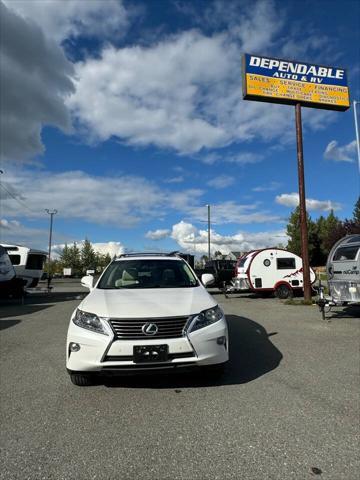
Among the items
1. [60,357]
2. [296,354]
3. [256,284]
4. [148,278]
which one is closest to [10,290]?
[256,284]

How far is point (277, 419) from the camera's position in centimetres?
351

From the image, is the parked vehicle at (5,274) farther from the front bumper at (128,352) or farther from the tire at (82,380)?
the front bumper at (128,352)

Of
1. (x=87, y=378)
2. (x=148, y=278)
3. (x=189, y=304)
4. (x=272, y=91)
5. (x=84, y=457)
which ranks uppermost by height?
(x=272, y=91)

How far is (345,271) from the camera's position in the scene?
9.73 m

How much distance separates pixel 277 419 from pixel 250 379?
115cm

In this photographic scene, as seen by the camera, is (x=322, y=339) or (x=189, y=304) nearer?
(x=189, y=304)

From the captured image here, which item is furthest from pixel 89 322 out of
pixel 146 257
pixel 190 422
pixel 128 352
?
pixel 146 257

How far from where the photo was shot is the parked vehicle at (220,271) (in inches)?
765

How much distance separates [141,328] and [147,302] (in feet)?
1.52

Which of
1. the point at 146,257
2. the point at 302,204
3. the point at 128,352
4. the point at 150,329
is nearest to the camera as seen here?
the point at 128,352

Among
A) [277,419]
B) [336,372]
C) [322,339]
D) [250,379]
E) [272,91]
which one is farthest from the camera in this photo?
[272,91]

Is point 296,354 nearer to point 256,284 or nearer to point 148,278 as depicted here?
point 148,278

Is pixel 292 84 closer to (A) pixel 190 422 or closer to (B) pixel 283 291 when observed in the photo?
(B) pixel 283 291

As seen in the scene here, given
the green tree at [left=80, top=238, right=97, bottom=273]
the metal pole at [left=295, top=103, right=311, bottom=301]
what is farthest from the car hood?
the green tree at [left=80, top=238, right=97, bottom=273]
